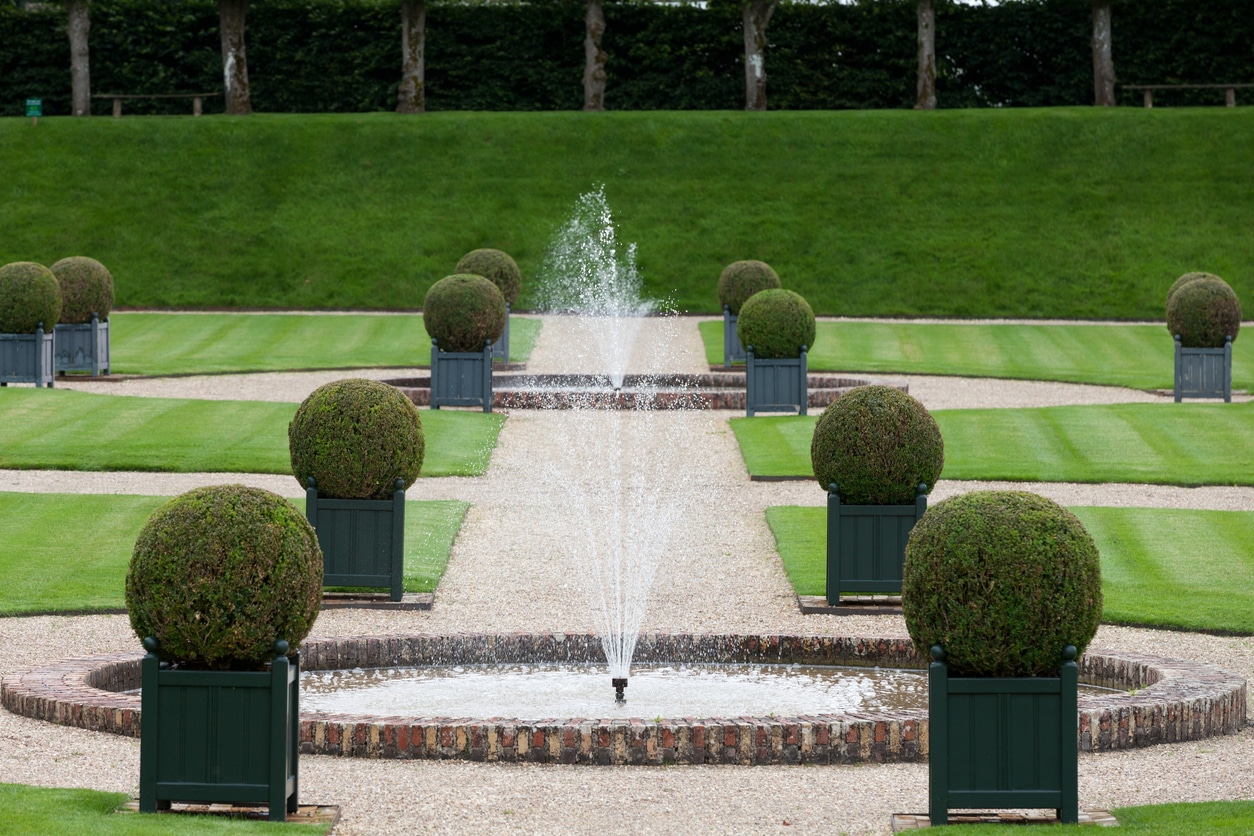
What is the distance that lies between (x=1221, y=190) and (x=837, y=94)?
1519cm

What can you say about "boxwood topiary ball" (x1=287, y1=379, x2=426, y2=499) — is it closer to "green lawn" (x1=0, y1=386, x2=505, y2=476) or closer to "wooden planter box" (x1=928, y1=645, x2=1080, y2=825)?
"green lawn" (x1=0, y1=386, x2=505, y2=476)

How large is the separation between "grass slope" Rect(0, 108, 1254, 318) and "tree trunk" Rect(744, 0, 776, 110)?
2.63 metres

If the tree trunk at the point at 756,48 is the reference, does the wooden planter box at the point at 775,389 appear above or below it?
below

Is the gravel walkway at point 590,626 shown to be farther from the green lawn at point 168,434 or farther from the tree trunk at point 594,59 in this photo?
the tree trunk at point 594,59

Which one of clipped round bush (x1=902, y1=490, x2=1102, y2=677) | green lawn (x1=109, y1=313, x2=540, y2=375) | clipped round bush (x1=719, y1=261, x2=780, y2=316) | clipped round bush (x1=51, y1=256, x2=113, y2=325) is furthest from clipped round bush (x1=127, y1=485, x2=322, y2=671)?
clipped round bush (x1=719, y1=261, x2=780, y2=316)

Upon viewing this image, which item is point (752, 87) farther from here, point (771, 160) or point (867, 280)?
point (867, 280)

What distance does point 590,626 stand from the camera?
12.6 metres

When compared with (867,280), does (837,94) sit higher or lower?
higher

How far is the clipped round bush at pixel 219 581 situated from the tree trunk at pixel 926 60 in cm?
4573

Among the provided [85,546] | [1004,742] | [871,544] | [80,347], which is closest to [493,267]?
[80,347]

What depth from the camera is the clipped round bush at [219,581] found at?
25.9ft

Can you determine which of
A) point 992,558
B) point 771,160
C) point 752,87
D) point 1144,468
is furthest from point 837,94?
point 992,558

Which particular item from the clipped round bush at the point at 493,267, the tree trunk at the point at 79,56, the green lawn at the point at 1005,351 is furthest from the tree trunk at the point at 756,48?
the clipped round bush at the point at 493,267

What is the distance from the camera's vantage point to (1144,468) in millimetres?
19969
